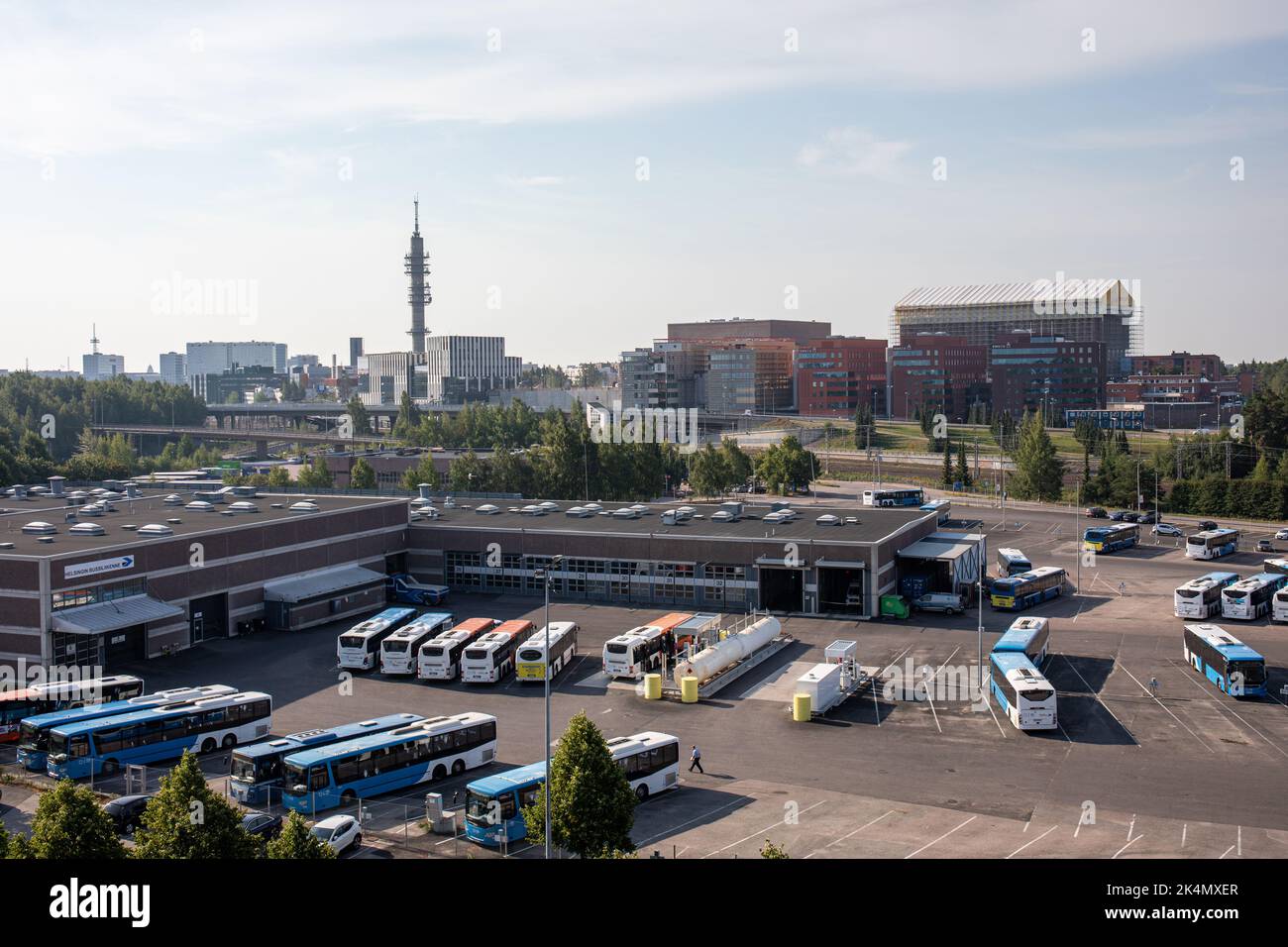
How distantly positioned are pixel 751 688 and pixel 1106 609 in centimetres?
2160

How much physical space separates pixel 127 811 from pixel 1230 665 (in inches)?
1282

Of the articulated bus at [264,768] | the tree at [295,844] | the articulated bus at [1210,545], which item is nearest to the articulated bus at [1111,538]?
the articulated bus at [1210,545]

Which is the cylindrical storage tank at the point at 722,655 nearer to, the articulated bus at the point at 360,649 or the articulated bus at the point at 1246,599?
the articulated bus at the point at 360,649

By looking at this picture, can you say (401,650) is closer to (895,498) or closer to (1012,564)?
(1012,564)

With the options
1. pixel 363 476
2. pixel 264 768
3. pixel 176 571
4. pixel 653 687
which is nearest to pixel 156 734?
pixel 264 768

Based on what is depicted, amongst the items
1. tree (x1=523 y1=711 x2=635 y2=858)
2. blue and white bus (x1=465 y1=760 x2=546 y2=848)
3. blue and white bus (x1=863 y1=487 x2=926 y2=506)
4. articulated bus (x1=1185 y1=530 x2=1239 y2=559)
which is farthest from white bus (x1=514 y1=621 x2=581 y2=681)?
blue and white bus (x1=863 y1=487 x2=926 y2=506)

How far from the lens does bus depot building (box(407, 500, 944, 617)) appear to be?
49.8 m

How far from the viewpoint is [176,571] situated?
43.3m

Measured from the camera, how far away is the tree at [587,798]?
829 inches

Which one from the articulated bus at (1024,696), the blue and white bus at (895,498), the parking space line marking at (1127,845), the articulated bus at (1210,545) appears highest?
the blue and white bus at (895,498)

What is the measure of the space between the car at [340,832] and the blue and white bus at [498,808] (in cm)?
247

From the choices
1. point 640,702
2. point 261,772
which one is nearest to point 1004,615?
point 640,702

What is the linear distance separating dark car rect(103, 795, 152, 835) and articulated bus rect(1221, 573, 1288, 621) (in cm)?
4286
